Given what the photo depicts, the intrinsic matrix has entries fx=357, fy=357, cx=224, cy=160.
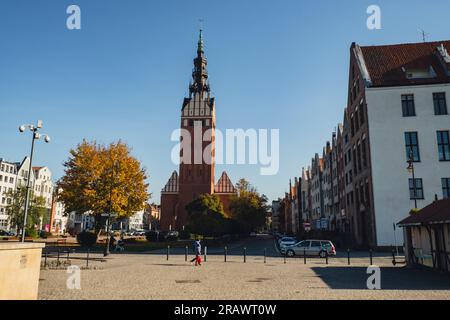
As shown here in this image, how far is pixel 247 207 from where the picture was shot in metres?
69.6

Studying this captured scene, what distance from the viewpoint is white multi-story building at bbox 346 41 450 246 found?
3544cm

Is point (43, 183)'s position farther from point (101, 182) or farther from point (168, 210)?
point (101, 182)

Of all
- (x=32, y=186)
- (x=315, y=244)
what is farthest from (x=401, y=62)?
(x=32, y=186)

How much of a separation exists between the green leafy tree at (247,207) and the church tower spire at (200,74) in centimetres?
2663

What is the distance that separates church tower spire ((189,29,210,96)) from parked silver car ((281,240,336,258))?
2445 inches

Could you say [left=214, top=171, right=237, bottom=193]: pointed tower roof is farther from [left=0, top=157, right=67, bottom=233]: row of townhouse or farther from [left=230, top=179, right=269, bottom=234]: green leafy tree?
[left=0, top=157, right=67, bottom=233]: row of townhouse

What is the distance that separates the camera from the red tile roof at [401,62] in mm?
38250

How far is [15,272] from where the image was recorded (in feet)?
28.8

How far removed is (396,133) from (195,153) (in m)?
55.0

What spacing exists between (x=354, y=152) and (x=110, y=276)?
3629 cm

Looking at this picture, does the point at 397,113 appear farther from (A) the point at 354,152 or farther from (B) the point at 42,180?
(B) the point at 42,180

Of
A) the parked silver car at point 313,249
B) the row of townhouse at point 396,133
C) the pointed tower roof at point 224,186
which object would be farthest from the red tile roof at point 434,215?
the pointed tower roof at point 224,186

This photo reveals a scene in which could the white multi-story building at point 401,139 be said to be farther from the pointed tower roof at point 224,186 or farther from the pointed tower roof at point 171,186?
the pointed tower roof at point 171,186
